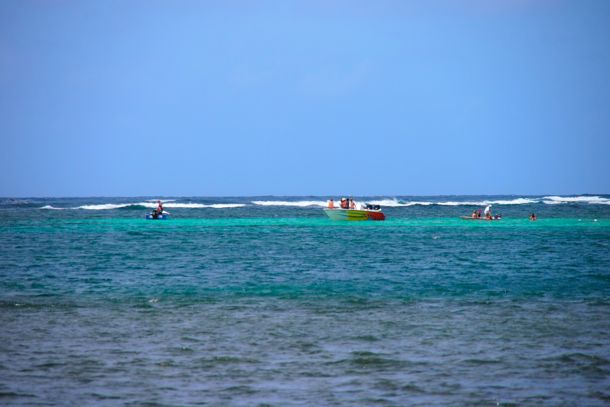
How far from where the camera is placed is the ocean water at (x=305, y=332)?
34.6 feet

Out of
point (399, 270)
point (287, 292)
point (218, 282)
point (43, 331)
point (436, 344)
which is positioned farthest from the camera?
point (399, 270)

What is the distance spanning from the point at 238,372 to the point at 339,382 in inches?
64.7

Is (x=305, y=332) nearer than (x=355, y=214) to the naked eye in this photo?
Yes

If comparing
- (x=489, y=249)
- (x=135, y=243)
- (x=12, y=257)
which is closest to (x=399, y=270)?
(x=489, y=249)

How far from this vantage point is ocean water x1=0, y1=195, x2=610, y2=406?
34.6 feet

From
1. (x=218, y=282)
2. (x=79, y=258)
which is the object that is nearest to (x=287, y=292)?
(x=218, y=282)

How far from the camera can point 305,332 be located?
14734 mm

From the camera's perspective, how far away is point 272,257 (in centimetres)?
3328

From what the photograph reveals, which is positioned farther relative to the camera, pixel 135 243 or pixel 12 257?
pixel 135 243

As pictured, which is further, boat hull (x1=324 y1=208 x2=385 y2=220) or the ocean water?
boat hull (x1=324 y1=208 x2=385 y2=220)

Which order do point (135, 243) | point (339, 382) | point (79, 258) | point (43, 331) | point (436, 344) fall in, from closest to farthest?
point (339, 382), point (436, 344), point (43, 331), point (79, 258), point (135, 243)

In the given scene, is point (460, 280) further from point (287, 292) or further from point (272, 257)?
point (272, 257)

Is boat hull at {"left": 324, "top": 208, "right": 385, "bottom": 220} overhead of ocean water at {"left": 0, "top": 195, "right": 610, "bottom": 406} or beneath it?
overhead

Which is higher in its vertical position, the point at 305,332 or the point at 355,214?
the point at 355,214
